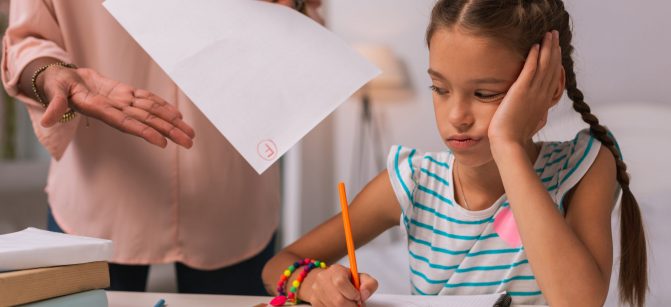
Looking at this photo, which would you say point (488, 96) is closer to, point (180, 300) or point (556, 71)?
point (556, 71)

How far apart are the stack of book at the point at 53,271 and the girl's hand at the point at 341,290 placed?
23 cm

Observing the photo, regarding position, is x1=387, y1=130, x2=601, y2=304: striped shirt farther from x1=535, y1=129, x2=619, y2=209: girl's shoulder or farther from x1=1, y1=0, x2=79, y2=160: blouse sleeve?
x1=1, y1=0, x2=79, y2=160: blouse sleeve

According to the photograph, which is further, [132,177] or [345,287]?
[132,177]

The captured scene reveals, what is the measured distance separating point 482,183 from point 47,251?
629 millimetres

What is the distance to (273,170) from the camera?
4.22 ft

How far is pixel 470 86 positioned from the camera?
884 mm

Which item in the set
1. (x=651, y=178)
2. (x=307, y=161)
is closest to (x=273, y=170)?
(x=651, y=178)

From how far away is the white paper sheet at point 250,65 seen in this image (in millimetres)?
794

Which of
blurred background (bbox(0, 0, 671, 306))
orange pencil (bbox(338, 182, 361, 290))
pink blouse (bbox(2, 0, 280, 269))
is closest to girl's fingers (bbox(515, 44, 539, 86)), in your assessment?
orange pencil (bbox(338, 182, 361, 290))

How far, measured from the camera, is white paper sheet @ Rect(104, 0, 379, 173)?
79 centimetres

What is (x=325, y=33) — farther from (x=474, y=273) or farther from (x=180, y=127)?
(x=474, y=273)

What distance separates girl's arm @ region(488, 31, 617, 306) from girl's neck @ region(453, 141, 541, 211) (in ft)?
0.39

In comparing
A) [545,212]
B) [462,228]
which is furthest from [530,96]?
[462,228]

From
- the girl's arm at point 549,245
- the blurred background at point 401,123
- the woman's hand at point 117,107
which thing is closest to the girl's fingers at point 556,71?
the girl's arm at point 549,245
